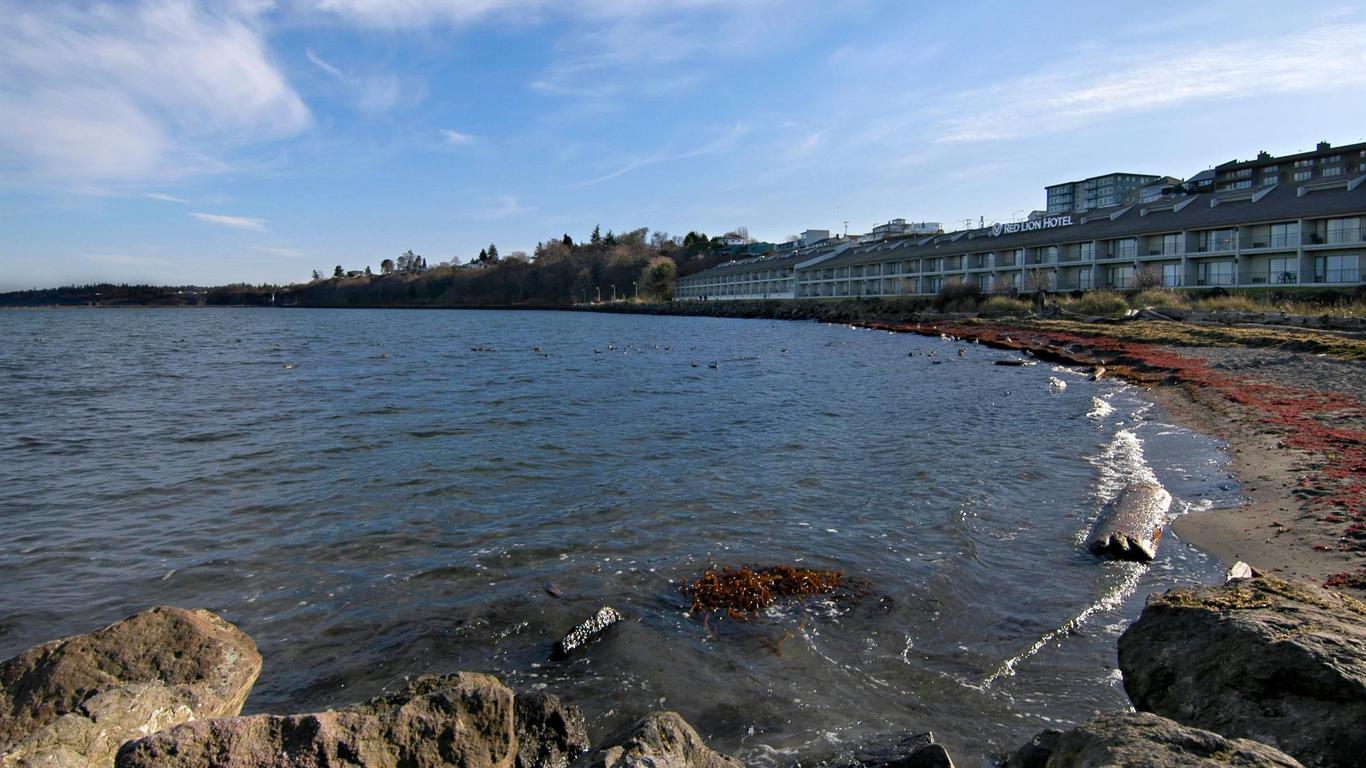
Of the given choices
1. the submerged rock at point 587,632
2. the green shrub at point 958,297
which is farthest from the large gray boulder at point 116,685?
the green shrub at point 958,297

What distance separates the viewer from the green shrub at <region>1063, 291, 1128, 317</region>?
53156mm

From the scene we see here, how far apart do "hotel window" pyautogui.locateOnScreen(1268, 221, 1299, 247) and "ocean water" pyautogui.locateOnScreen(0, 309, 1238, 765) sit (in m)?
44.8

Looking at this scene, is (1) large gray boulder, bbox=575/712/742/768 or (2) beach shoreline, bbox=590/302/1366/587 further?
(2) beach shoreline, bbox=590/302/1366/587

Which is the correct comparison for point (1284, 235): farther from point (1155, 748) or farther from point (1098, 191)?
point (1098, 191)

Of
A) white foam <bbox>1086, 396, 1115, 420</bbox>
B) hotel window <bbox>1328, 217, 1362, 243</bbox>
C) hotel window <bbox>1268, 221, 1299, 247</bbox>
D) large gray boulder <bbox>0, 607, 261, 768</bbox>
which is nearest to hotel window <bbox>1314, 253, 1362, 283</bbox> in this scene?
hotel window <bbox>1328, 217, 1362, 243</bbox>

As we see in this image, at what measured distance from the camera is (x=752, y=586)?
337 inches

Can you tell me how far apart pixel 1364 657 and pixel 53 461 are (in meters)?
21.7

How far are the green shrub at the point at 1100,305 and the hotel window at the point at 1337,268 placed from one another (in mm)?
12729

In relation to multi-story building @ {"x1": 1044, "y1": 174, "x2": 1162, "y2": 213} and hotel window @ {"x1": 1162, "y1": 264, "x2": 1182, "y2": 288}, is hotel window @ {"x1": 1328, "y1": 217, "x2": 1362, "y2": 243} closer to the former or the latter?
hotel window @ {"x1": 1162, "y1": 264, "x2": 1182, "y2": 288}

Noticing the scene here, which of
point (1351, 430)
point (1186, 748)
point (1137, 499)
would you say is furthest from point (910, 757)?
point (1351, 430)

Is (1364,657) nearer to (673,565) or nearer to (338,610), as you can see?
(673,565)

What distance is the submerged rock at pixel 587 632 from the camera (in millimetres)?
7109

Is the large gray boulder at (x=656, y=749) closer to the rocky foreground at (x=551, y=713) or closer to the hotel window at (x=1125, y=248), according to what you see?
the rocky foreground at (x=551, y=713)

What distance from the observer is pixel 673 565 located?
31.1 feet
